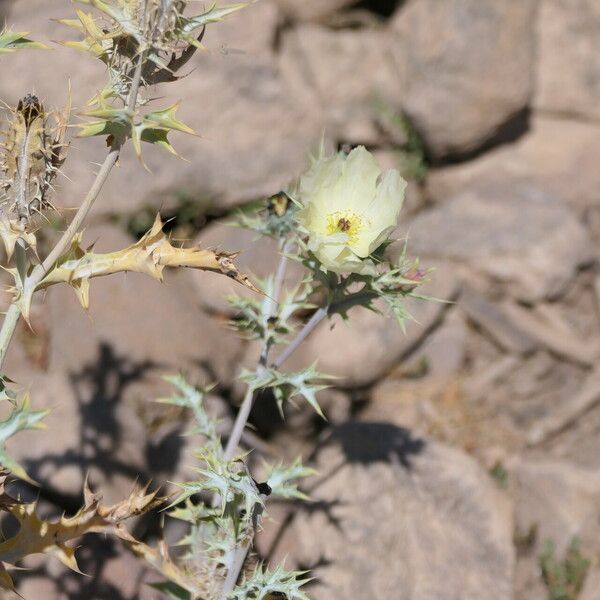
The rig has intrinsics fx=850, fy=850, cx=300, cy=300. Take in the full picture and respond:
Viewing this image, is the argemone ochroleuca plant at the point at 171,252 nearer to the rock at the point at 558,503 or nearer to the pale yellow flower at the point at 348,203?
the pale yellow flower at the point at 348,203

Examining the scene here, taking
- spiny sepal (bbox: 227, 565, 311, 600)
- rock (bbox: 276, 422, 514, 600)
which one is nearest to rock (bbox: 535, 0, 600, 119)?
rock (bbox: 276, 422, 514, 600)

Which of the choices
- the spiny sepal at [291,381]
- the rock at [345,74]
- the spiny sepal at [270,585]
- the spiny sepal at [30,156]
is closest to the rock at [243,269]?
the rock at [345,74]

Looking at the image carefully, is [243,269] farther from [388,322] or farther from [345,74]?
[345,74]

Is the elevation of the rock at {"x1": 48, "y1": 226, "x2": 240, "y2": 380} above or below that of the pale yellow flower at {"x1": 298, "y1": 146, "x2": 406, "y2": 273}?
below

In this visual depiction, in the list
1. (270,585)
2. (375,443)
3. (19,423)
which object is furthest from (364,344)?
(19,423)

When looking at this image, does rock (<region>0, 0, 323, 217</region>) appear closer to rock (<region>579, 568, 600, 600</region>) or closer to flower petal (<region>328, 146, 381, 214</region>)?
flower petal (<region>328, 146, 381, 214</region>)

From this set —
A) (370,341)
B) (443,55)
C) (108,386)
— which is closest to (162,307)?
(108,386)
